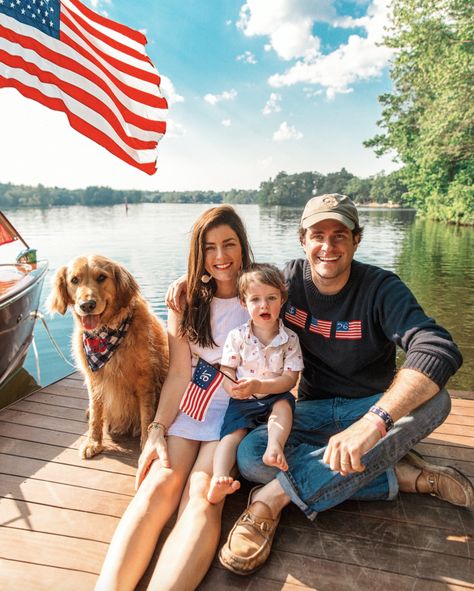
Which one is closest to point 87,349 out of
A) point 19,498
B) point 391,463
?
point 19,498

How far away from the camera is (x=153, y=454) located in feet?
8.21

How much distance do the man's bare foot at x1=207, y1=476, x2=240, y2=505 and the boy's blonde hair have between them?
45.0 inches

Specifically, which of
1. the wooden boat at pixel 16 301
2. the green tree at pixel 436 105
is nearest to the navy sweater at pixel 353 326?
the wooden boat at pixel 16 301

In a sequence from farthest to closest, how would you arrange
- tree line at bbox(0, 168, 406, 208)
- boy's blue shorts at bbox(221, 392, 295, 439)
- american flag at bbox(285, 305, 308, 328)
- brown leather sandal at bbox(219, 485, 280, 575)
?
tree line at bbox(0, 168, 406, 208) → american flag at bbox(285, 305, 308, 328) → boy's blue shorts at bbox(221, 392, 295, 439) → brown leather sandal at bbox(219, 485, 280, 575)

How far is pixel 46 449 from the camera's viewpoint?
10.4 feet

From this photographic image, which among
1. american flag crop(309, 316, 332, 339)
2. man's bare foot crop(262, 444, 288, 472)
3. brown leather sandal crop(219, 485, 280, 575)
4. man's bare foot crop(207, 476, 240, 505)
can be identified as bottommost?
brown leather sandal crop(219, 485, 280, 575)

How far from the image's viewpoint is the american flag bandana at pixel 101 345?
3.09 m

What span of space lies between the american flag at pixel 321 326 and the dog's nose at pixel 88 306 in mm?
1555

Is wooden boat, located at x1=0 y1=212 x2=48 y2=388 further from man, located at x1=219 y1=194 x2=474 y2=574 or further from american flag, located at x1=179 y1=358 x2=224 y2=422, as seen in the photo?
man, located at x1=219 y1=194 x2=474 y2=574

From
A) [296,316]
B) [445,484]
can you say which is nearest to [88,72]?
[296,316]

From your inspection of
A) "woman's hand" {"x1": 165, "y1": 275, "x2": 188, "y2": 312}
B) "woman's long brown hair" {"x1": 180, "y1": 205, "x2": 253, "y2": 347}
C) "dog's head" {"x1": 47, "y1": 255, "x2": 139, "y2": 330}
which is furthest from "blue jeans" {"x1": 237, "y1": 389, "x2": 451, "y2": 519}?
"dog's head" {"x1": 47, "y1": 255, "x2": 139, "y2": 330}

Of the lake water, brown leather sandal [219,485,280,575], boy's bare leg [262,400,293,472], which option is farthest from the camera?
the lake water

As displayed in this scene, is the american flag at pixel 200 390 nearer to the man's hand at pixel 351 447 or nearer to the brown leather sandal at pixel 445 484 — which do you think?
the man's hand at pixel 351 447

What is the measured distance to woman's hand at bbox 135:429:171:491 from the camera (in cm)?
244
